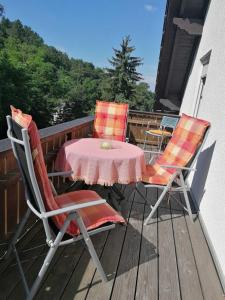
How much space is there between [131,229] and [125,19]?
4582 cm

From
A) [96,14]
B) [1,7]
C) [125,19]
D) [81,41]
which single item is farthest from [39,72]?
A: [81,41]

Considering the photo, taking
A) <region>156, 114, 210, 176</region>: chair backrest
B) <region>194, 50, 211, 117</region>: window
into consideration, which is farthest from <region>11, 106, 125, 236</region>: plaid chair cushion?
<region>194, 50, 211, 117</region>: window

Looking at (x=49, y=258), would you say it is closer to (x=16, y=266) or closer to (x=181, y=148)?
(x=16, y=266)

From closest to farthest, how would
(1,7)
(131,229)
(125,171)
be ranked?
(125,171), (131,229), (1,7)

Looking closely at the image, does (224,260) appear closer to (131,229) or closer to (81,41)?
(131,229)

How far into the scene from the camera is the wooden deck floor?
5.55ft

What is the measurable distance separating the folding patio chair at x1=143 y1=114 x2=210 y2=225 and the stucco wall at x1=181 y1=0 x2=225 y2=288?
0.70 feet

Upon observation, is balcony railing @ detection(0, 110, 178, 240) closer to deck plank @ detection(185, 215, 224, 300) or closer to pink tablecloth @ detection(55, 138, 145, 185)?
pink tablecloth @ detection(55, 138, 145, 185)

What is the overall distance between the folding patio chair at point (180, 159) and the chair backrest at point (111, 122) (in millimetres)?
844

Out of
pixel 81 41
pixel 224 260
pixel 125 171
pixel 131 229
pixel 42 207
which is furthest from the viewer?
pixel 81 41

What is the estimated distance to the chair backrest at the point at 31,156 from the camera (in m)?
1.30

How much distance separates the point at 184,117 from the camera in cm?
310

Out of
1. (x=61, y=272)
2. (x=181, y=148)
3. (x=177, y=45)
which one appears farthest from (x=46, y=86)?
(x=61, y=272)

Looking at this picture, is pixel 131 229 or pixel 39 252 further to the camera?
pixel 131 229
